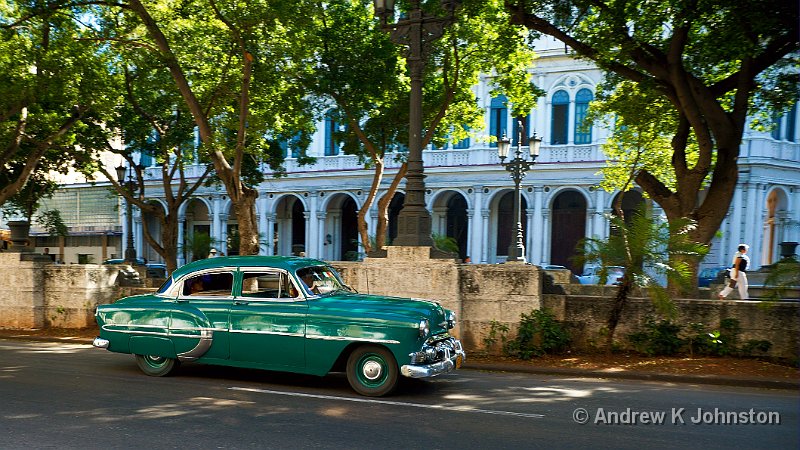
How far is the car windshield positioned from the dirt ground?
3.12m

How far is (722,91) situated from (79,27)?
14774 mm

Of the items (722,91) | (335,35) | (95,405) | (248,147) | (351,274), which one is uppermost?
(335,35)

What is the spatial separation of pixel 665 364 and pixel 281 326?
6.11 metres

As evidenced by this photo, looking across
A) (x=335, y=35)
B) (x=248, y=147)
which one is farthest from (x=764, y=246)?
(x=248, y=147)

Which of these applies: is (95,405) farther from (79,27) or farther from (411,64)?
(79,27)

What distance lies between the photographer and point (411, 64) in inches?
446

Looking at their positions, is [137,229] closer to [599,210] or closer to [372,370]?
[599,210]

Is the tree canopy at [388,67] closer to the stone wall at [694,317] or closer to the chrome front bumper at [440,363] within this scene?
the stone wall at [694,317]

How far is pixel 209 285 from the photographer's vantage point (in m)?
9.18

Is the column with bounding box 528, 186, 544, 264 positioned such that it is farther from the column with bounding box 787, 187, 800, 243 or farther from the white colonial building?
the column with bounding box 787, 187, 800, 243

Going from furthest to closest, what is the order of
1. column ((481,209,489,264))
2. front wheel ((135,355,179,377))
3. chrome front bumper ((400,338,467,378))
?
column ((481,209,489,264)), front wheel ((135,355,179,377)), chrome front bumper ((400,338,467,378))

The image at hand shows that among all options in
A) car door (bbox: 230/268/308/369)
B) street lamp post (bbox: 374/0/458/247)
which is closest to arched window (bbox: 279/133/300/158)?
street lamp post (bbox: 374/0/458/247)

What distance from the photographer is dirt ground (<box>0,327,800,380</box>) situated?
9.87 metres

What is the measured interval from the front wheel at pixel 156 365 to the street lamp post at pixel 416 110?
4.20 metres
